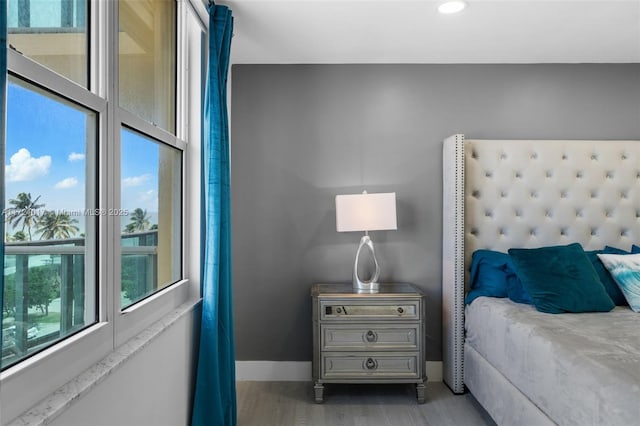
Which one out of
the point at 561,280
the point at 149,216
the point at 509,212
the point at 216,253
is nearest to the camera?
the point at 149,216

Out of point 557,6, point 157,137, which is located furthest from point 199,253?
point 557,6

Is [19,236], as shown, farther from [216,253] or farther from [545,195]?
[545,195]

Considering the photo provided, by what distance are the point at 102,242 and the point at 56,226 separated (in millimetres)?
227

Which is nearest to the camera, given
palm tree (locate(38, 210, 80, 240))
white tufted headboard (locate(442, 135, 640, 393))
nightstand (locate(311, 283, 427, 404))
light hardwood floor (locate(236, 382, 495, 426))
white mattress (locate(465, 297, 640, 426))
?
palm tree (locate(38, 210, 80, 240))

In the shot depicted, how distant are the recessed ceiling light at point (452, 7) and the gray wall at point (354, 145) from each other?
862 millimetres

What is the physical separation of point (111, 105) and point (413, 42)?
2103 mm

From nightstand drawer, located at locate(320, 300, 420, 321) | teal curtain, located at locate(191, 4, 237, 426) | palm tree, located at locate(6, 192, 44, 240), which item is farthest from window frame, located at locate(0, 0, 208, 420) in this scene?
nightstand drawer, located at locate(320, 300, 420, 321)

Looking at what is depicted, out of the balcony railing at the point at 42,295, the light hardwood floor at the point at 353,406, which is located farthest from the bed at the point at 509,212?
the balcony railing at the point at 42,295

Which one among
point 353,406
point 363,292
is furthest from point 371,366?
point 363,292

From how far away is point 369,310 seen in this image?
2832mm

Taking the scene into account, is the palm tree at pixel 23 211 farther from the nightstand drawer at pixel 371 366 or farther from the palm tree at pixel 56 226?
the nightstand drawer at pixel 371 366

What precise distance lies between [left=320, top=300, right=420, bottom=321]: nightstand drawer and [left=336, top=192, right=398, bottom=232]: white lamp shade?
505 millimetres

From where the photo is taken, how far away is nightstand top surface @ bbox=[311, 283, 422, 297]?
2.83 meters

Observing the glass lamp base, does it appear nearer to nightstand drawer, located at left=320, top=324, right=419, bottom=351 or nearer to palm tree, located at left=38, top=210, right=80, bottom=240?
nightstand drawer, located at left=320, top=324, right=419, bottom=351
